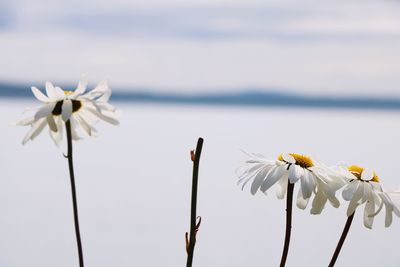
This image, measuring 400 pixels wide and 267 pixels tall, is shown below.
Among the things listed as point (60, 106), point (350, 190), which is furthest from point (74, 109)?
point (350, 190)

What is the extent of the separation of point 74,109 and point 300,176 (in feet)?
0.67

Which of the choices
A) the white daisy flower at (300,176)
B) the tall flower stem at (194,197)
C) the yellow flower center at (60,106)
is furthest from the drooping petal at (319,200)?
the yellow flower center at (60,106)

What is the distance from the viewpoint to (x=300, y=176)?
1.94 ft

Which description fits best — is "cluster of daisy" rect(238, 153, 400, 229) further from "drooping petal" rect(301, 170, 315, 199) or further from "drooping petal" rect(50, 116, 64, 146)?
"drooping petal" rect(50, 116, 64, 146)

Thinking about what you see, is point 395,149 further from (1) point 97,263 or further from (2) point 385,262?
(1) point 97,263

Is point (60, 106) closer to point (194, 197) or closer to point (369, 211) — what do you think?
point (194, 197)

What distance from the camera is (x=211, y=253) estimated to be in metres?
2.34

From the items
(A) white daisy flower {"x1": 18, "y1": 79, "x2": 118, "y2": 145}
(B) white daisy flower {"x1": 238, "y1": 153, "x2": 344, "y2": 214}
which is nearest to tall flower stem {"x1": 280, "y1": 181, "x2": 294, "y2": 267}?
(B) white daisy flower {"x1": 238, "y1": 153, "x2": 344, "y2": 214}

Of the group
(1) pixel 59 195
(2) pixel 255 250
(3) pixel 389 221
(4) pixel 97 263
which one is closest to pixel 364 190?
(3) pixel 389 221

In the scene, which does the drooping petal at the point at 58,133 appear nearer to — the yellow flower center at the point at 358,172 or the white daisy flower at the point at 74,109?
the white daisy flower at the point at 74,109

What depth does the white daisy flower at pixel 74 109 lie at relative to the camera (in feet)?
1.91

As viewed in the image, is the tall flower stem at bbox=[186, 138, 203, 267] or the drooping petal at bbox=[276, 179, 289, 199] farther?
the drooping petal at bbox=[276, 179, 289, 199]

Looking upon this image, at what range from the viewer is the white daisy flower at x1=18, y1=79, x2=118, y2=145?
0.58 m

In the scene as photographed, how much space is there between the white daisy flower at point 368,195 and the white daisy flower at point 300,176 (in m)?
0.01
